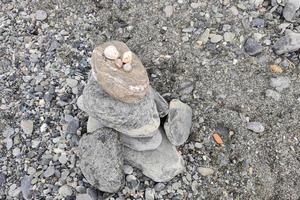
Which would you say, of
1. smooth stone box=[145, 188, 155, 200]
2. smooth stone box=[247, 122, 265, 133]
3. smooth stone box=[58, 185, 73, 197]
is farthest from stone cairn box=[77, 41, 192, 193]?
smooth stone box=[247, 122, 265, 133]

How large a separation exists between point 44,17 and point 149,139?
184cm

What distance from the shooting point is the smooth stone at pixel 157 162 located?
434 centimetres

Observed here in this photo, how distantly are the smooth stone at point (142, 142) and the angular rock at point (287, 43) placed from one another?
1.53 m

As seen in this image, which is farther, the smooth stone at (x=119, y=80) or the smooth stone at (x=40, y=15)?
the smooth stone at (x=40, y=15)

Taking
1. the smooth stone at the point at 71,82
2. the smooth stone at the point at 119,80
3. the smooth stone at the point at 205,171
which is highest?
the smooth stone at the point at 119,80

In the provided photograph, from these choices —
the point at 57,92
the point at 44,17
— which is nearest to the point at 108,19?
the point at 44,17

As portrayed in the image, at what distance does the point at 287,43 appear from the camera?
16.4 ft

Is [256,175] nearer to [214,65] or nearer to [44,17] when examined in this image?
[214,65]

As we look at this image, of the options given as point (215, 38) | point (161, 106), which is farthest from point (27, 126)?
point (215, 38)

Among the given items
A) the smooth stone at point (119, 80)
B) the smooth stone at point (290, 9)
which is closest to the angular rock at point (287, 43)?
the smooth stone at point (290, 9)

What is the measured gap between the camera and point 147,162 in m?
4.36

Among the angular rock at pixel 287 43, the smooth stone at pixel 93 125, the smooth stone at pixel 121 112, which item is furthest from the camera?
the angular rock at pixel 287 43

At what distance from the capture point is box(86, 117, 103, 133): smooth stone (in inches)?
174

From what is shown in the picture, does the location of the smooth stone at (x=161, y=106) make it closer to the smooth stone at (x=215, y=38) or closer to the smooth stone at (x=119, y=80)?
the smooth stone at (x=119, y=80)
